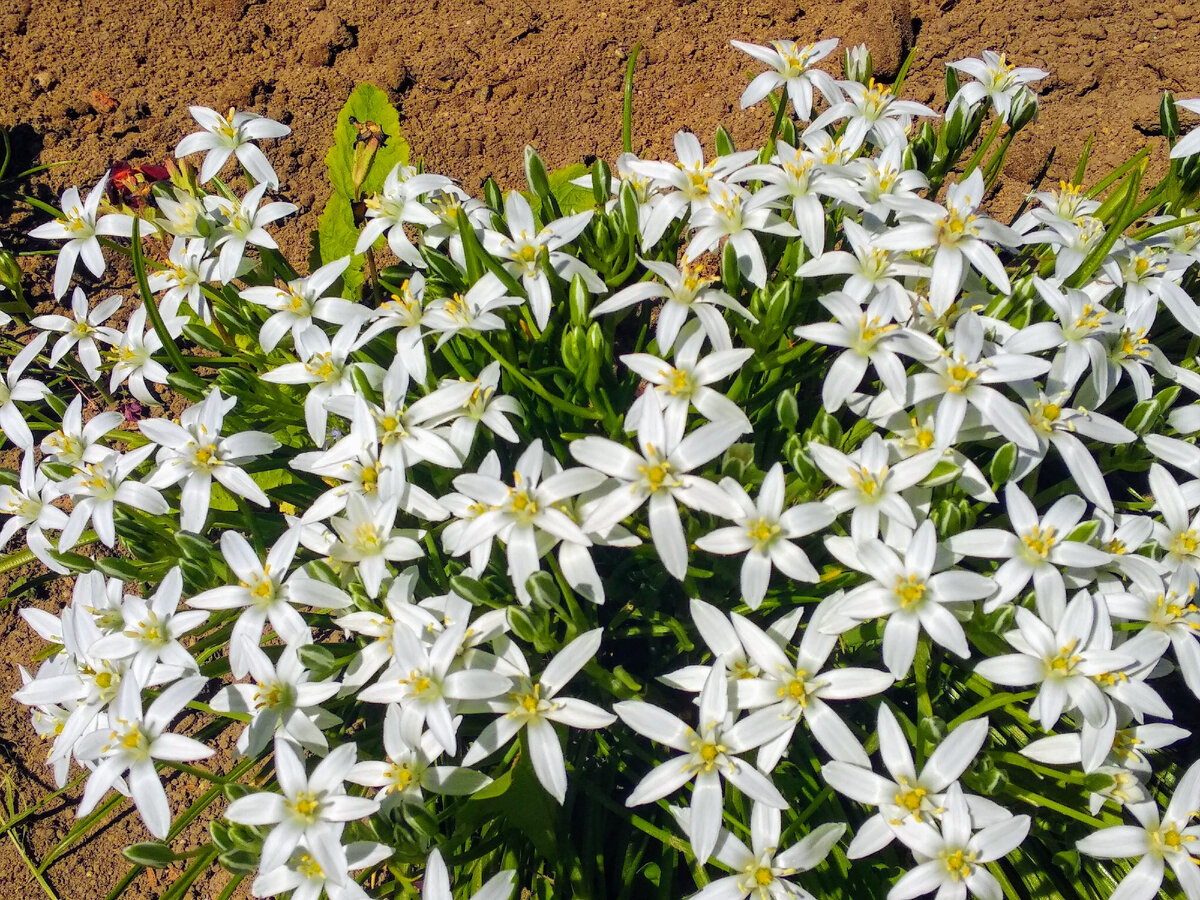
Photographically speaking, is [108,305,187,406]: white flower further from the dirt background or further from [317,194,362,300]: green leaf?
the dirt background

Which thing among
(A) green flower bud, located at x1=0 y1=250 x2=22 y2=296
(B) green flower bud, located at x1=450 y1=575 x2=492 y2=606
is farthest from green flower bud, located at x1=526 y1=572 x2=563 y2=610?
(A) green flower bud, located at x1=0 y1=250 x2=22 y2=296

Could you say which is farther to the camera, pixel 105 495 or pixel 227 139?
pixel 227 139

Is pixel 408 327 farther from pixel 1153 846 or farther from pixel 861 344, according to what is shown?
pixel 1153 846

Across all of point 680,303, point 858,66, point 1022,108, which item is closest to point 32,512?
point 680,303

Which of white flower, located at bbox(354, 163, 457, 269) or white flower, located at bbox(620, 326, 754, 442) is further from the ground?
white flower, located at bbox(354, 163, 457, 269)

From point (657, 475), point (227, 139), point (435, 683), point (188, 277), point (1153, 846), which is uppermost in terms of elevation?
point (227, 139)

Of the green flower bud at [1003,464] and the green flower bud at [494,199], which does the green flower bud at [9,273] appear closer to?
the green flower bud at [494,199]
